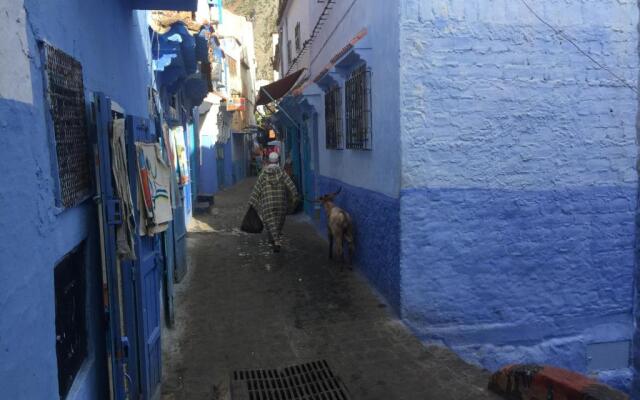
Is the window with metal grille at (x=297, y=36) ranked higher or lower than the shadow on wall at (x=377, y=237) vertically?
higher

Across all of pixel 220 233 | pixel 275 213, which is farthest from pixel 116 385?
pixel 220 233

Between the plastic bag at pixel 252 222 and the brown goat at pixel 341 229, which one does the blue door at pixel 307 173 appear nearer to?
the plastic bag at pixel 252 222

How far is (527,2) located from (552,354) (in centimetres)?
396

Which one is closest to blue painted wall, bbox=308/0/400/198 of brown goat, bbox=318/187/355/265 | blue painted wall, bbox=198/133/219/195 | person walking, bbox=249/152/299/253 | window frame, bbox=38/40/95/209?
brown goat, bbox=318/187/355/265

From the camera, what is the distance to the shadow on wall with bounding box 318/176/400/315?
6.07 meters

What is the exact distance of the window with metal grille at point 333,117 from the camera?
891 centimetres

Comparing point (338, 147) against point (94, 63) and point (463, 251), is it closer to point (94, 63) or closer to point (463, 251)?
point (463, 251)

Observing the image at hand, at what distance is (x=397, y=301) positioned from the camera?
6066 millimetres

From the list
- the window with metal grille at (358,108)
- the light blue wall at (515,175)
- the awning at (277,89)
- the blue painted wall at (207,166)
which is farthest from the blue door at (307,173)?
the light blue wall at (515,175)

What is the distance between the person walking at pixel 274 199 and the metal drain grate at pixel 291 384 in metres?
4.30

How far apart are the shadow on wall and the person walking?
4.27ft

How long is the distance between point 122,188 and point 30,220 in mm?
1301

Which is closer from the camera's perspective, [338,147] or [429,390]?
[429,390]

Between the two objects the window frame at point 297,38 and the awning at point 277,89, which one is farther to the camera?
the window frame at point 297,38
